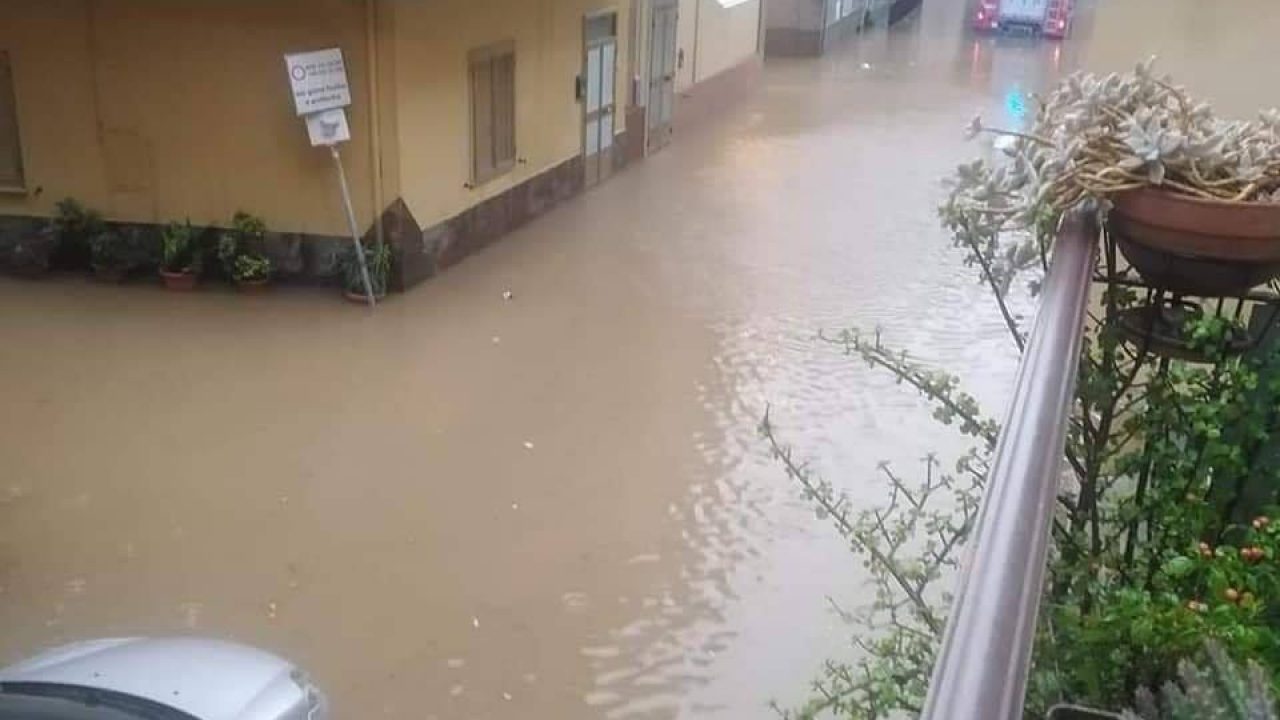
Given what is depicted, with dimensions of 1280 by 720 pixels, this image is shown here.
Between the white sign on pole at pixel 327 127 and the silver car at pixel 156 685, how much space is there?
19.1ft

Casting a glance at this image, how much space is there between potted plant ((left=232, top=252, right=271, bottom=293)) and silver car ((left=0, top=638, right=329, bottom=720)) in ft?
19.7

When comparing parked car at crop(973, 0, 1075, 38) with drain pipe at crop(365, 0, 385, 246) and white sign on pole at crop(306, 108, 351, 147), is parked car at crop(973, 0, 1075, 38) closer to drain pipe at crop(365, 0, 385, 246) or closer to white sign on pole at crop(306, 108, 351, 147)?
drain pipe at crop(365, 0, 385, 246)

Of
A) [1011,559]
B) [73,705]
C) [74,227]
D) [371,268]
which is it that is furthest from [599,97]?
[1011,559]

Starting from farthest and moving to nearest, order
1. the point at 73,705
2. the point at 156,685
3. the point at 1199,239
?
the point at 156,685
the point at 73,705
the point at 1199,239

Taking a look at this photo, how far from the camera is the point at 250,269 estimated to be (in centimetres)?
973

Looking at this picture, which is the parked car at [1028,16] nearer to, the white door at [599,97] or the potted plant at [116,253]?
the white door at [599,97]

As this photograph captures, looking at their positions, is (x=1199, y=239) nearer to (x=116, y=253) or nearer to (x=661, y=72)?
(x=116, y=253)

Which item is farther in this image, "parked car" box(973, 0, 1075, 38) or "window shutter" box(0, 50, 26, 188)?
"parked car" box(973, 0, 1075, 38)

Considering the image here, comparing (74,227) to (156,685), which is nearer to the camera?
(156,685)

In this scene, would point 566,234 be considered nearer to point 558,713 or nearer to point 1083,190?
point 558,713

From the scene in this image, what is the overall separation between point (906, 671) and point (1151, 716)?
1049 mm

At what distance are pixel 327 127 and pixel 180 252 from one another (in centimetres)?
164

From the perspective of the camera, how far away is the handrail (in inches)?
36.8

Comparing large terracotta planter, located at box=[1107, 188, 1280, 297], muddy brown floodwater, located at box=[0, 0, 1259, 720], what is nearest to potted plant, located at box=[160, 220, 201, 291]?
muddy brown floodwater, located at box=[0, 0, 1259, 720]
